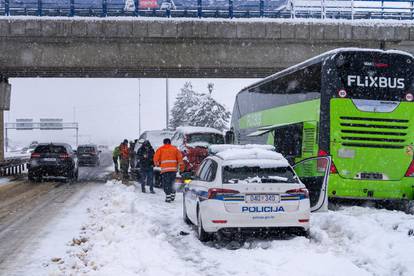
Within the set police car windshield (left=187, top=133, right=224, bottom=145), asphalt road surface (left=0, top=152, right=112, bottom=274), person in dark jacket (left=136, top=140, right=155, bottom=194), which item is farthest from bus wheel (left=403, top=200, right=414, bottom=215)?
asphalt road surface (left=0, top=152, right=112, bottom=274)

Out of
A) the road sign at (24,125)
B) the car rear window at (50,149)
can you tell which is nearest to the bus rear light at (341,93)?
the car rear window at (50,149)

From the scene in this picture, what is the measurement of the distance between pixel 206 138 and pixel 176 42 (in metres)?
6.41

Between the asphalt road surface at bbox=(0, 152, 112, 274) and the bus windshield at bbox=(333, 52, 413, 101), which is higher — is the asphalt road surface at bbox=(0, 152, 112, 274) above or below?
below

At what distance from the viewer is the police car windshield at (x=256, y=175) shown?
28.7 feet

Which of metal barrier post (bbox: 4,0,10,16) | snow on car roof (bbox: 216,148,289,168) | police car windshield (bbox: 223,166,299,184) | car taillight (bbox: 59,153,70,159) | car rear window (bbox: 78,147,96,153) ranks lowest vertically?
car rear window (bbox: 78,147,96,153)

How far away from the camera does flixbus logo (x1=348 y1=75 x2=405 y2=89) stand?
1298cm

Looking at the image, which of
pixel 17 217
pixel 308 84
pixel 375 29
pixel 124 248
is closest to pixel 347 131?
pixel 308 84

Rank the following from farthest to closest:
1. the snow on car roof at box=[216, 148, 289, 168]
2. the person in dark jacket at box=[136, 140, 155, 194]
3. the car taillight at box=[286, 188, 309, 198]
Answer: the person in dark jacket at box=[136, 140, 155, 194] → the snow on car roof at box=[216, 148, 289, 168] → the car taillight at box=[286, 188, 309, 198]

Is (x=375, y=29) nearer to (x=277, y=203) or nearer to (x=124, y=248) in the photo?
(x=277, y=203)

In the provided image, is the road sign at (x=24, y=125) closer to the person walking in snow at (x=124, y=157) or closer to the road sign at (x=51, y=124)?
the road sign at (x=51, y=124)

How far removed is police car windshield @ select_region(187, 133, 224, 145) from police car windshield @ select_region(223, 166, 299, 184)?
10612mm

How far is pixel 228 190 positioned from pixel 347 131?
17.5 ft

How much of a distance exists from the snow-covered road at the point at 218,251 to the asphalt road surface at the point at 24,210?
415 mm

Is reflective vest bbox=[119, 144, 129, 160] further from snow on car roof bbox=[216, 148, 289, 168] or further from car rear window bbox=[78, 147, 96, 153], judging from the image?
car rear window bbox=[78, 147, 96, 153]
